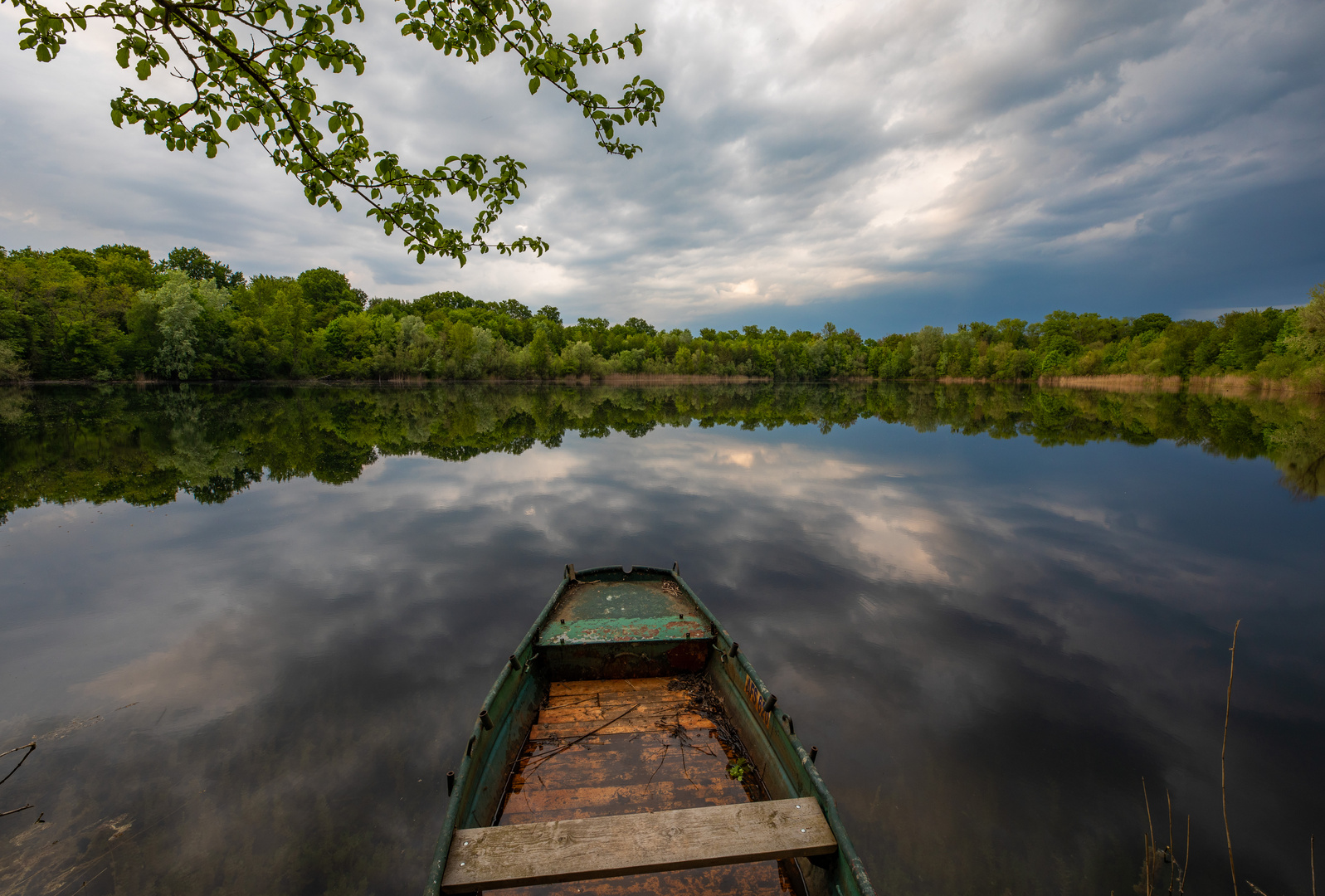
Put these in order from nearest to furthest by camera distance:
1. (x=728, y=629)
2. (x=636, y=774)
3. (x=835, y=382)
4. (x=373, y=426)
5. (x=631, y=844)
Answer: (x=631, y=844) < (x=636, y=774) < (x=728, y=629) < (x=373, y=426) < (x=835, y=382)

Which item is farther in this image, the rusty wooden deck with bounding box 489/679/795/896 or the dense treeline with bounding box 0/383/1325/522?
the dense treeline with bounding box 0/383/1325/522

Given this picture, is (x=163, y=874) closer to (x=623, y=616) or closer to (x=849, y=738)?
(x=623, y=616)

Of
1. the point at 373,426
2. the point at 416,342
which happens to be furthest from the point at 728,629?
the point at 416,342

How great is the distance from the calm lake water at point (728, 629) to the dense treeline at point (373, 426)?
47 cm

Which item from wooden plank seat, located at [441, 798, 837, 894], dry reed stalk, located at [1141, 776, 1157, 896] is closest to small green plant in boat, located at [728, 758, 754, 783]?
wooden plank seat, located at [441, 798, 837, 894]

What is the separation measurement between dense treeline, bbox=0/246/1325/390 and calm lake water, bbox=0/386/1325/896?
51874 mm

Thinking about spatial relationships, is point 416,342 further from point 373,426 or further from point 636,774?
point 636,774

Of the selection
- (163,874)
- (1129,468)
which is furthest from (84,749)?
(1129,468)

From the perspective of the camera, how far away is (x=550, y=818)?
4184 millimetres

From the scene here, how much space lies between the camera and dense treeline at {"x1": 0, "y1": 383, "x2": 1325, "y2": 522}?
18453 mm

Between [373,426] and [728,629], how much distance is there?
30.1 metres

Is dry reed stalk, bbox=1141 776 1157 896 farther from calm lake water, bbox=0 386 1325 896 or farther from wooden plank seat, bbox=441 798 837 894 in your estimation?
wooden plank seat, bbox=441 798 837 894

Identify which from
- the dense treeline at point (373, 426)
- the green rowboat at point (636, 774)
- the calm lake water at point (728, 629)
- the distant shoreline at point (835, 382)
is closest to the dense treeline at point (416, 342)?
the distant shoreline at point (835, 382)

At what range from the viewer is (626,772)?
184 inches
